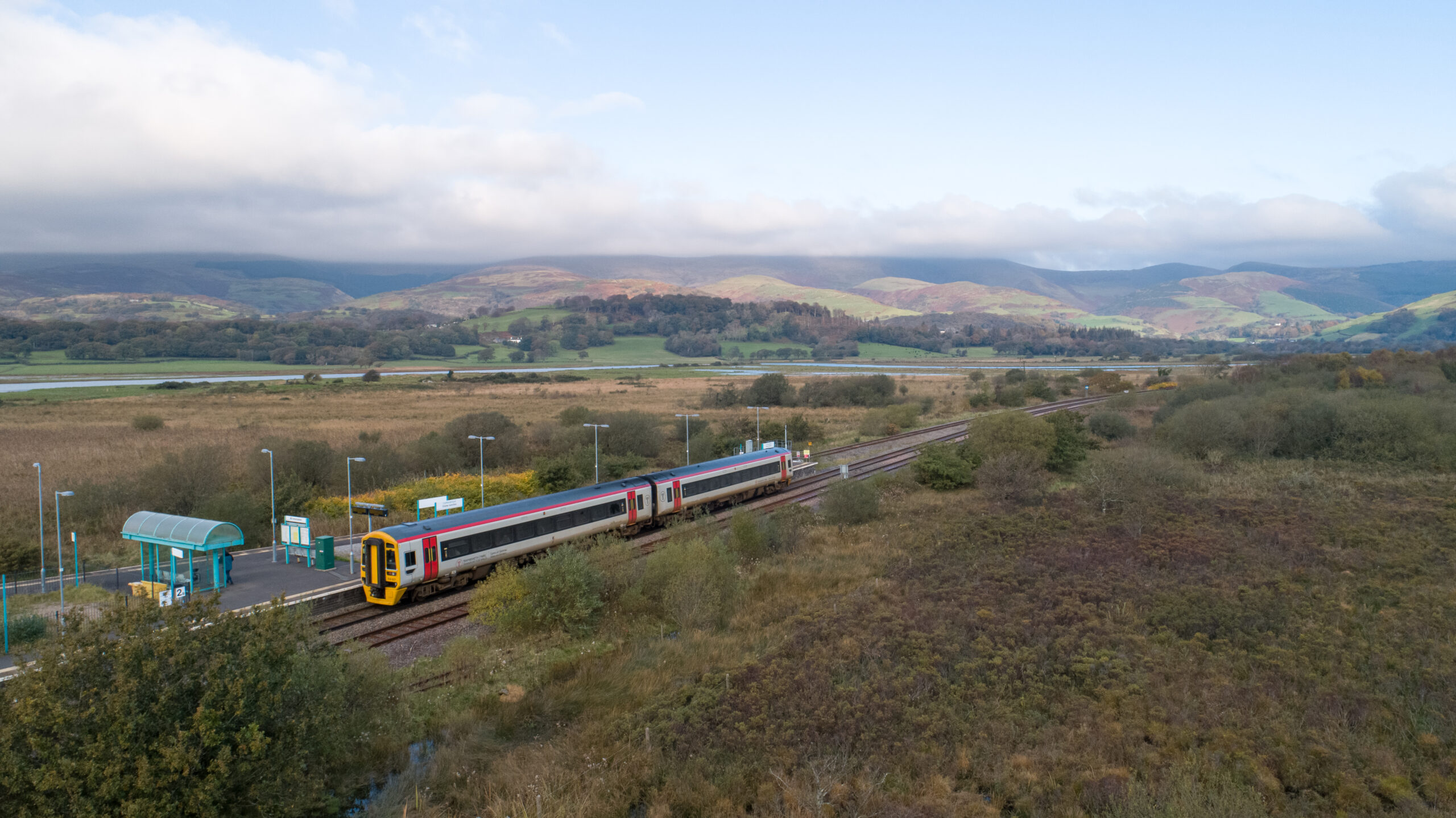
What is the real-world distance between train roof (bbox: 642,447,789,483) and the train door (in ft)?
34.9

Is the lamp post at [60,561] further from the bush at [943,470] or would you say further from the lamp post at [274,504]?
the bush at [943,470]

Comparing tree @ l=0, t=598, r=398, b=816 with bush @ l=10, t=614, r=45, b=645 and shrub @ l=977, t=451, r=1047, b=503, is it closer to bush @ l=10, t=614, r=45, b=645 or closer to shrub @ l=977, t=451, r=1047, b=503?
bush @ l=10, t=614, r=45, b=645

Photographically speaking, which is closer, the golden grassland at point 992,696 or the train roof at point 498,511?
the golden grassland at point 992,696

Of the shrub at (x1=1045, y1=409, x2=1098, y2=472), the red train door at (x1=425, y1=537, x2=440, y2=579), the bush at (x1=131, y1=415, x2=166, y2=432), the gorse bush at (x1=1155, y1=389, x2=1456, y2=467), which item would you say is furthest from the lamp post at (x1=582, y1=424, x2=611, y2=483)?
the gorse bush at (x1=1155, y1=389, x2=1456, y2=467)

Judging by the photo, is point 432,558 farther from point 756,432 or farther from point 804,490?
point 756,432

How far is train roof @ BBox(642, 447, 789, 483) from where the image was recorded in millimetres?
32406

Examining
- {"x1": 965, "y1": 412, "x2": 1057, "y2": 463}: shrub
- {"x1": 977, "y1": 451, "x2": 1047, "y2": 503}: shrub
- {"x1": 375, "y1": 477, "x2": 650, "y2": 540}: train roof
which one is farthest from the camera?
{"x1": 965, "y1": 412, "x2": 1057, "y2": 463}: shrub

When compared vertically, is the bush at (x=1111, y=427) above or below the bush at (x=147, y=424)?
below

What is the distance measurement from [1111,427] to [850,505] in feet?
111

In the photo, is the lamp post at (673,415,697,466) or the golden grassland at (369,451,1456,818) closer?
the golden grassland at (369,451,1456,818)

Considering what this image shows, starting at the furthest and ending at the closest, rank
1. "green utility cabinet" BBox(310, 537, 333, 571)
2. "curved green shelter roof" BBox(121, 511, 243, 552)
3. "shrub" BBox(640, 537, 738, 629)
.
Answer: "green utility cabinet" BBox(310, 537, 333, 571) < "shrub" BBox(640, 537, 738, 629) < "curved green shelter roof" BBox(121, 511, 243, 552)

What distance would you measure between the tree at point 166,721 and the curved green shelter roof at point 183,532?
12.4 meters

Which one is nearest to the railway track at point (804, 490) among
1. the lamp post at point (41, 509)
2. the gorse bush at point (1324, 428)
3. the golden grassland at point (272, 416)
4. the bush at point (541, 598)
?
the bush at point (541, 598)

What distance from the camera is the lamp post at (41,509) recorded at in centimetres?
2274
